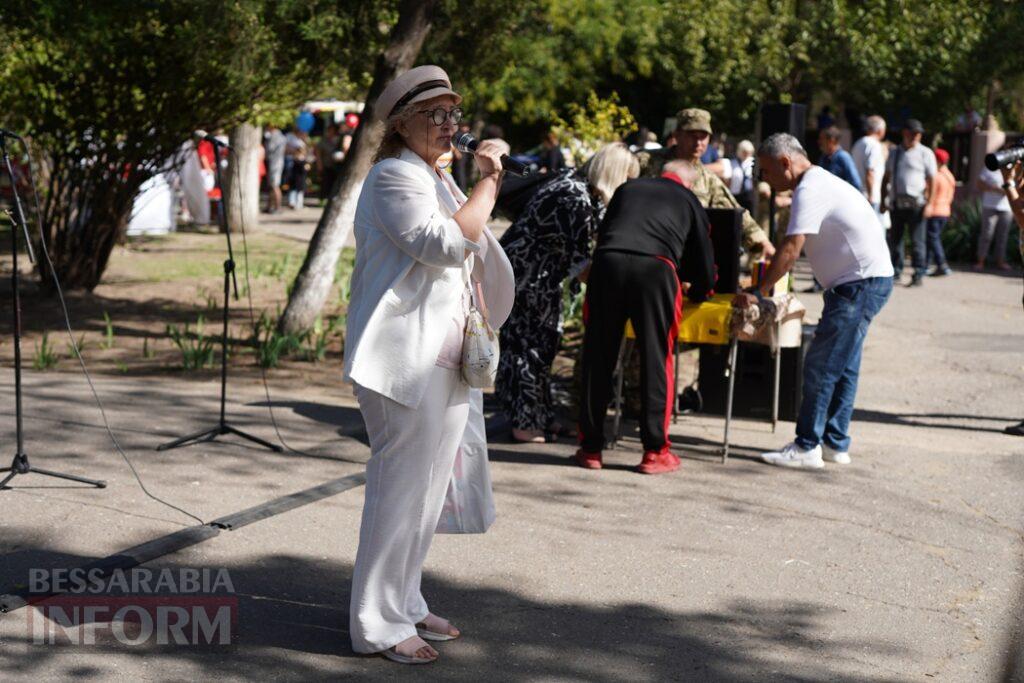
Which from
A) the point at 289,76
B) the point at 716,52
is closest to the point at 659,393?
the point at 289,76

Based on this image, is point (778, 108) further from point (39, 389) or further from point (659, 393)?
point (39, 389)

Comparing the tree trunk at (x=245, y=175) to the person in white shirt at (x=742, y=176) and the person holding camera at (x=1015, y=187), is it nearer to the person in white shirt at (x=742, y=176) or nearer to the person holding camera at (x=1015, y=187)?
the person in white shirt at (x=742, y=176)

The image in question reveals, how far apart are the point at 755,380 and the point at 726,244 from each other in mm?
1112

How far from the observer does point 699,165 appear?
8883 mm

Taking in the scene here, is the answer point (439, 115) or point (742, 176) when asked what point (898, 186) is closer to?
point (742, 176)

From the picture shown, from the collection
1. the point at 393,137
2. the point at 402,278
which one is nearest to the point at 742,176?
the point at 393,137

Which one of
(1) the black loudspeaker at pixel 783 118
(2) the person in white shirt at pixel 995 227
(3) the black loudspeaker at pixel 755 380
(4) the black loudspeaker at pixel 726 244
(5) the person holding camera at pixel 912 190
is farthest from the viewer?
(2) the person in white shirt at pixel 995 227

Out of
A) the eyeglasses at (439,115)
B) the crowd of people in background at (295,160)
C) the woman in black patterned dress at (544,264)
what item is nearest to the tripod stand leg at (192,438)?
the woman in black patterned dress at (544,264)

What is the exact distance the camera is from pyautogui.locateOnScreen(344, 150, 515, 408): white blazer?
427 centimetres

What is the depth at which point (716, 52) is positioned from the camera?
28484 millimetres

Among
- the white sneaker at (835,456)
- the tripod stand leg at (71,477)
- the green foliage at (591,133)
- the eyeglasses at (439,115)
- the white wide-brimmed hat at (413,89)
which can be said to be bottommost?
the tripod stand leg at (71,477)

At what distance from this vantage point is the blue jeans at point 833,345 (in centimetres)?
764

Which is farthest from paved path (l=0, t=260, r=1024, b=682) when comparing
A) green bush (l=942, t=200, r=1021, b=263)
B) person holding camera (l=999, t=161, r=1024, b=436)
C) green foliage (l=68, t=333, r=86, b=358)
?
green bush (l=942, t=200, r=1021, b=263)

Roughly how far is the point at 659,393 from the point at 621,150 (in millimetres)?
1536
